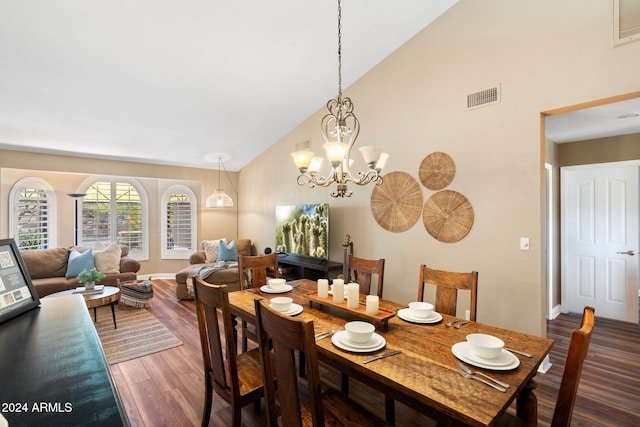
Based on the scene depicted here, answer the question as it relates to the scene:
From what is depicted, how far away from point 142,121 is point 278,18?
2.64 m

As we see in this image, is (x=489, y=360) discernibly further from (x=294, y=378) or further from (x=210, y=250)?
(x=210, y=250)

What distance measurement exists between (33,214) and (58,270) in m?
1.78

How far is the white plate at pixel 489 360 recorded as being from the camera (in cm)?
141

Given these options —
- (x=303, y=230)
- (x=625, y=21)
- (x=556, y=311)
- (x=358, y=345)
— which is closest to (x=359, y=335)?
(x=358, y=345)

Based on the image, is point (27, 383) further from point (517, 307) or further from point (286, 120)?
point (286, 120)

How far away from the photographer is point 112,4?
8.94 feet

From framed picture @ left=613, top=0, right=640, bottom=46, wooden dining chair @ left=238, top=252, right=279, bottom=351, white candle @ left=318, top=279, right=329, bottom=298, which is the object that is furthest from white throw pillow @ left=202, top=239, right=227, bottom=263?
framed picture @ left=613, top=0, right=640, bottom=46

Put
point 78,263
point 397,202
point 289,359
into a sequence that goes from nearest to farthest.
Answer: point 289,359 → point 397,202 → point 78,263

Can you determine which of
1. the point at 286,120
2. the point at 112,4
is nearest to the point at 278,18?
the point at 112,4

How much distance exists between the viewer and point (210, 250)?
629 cm

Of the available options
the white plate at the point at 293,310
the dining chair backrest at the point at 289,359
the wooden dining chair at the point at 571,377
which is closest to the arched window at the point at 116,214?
the white plate at the point at 293,310

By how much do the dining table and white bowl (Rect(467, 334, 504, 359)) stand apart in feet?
0.19

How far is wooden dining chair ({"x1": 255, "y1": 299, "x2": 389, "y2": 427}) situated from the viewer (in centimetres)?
122

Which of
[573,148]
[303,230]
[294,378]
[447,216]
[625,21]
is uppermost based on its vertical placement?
[625,21]
